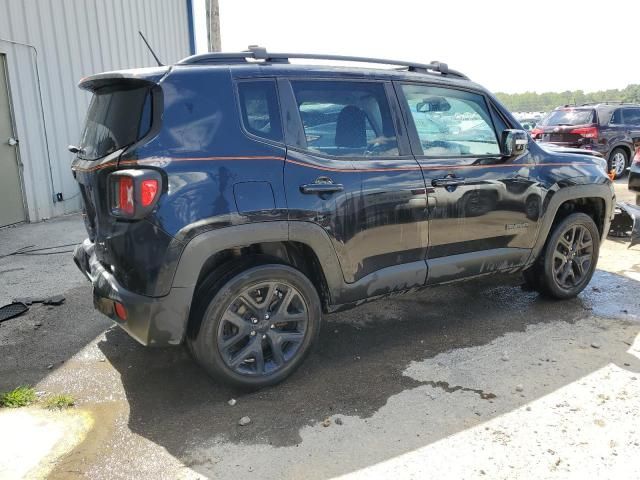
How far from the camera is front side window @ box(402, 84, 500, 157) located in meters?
3.64

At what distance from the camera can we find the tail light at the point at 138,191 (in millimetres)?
2646

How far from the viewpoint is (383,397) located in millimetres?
3129

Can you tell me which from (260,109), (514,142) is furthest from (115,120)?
(514,142)

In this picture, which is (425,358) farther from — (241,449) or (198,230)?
(198,230)

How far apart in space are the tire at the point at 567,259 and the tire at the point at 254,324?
7.43 feet

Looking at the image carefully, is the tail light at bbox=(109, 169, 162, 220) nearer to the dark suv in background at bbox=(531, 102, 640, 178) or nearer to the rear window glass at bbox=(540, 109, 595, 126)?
the dark suv in background at bbox=(531, 102, 640, 178)

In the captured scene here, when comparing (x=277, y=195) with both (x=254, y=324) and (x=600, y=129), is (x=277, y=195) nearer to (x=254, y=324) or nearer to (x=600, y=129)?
(x=254, y=324)

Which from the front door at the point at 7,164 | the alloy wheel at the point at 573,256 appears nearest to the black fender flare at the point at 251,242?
the alloy wheel at the point at 573,256

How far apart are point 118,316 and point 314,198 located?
130 centimetres

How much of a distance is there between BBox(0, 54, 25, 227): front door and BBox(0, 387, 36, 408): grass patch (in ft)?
16.5

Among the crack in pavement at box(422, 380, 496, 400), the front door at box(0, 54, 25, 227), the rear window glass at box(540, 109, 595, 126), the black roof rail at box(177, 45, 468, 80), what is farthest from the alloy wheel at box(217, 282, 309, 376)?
the rear window glass at box(540, 109, 595, 126)

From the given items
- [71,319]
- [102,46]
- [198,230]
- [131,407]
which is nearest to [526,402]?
[198,230]

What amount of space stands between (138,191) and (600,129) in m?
12.6

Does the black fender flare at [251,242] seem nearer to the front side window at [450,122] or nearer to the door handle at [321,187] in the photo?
the door handle at [321,187]
